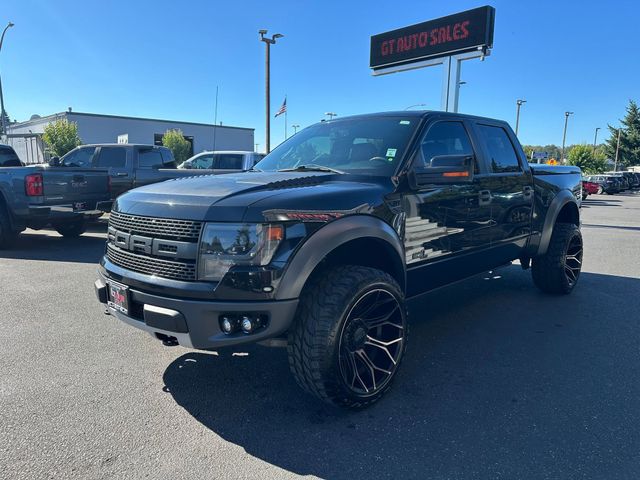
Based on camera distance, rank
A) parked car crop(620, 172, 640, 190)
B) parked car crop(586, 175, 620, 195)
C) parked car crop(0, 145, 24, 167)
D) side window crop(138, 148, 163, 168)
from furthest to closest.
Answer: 1. parked car crop(620, 172, 640, 190)
2. parked car crop(586, 175, 620, 195)
3. side window crop(138, 148, 163, 168)
4. parked car crop(0, 145, 24, 167)

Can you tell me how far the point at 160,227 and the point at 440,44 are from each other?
18369 millimetres

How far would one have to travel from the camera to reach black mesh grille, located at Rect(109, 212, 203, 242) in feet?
8.31

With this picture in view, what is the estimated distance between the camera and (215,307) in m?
2.43

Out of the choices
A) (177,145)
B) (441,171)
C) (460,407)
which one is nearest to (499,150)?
(441,171)

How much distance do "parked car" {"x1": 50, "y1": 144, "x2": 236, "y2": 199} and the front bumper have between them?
8437 millimetres

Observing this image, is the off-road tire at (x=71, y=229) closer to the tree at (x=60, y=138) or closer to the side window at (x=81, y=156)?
the side window at (x=81, y=156)

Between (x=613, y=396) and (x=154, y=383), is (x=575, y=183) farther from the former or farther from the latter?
(x=154, y=383)

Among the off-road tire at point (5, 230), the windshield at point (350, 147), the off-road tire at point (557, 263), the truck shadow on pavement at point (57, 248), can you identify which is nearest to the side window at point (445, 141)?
the windshield at point (350, 147)

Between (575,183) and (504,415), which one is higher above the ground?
(575,183)

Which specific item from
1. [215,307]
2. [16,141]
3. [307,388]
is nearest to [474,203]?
[307,388]

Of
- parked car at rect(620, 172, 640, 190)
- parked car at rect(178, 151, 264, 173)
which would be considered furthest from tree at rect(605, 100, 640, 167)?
parked car at rect(178, 151, 264, 173)

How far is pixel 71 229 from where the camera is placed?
30.0 ft

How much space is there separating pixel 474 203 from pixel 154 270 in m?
2.60

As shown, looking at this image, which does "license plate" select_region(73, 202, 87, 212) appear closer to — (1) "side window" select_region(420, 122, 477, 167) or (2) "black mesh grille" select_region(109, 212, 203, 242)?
(2) "black mesh grille" select_region(109, 212, 203, 242)
